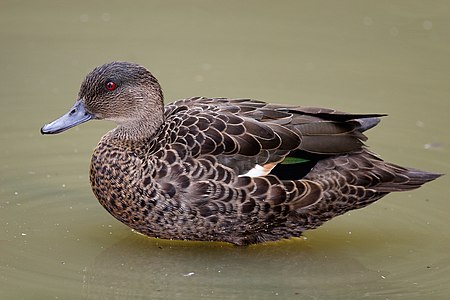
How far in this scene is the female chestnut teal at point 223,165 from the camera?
7.14 m

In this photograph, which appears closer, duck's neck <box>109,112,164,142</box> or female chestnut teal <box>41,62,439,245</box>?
female chestnut teal <box>41,62,439,245</box>

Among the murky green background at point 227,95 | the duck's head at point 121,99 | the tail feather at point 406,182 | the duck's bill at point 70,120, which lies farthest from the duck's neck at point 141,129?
the tail feather at point 406,182

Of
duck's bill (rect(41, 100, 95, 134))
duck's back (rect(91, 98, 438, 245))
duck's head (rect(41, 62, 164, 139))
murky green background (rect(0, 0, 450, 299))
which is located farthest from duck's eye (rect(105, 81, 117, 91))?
murky green background (rect(0, 0, 450, 299))

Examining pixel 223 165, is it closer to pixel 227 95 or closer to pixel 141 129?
pixel 141 129

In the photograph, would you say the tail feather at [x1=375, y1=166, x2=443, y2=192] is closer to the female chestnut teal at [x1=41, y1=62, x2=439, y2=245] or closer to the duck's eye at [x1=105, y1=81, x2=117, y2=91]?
the female chestnut teal at [x1=41, y1=62, x2=439, y2=245]

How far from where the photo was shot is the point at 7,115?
9352 millimetres

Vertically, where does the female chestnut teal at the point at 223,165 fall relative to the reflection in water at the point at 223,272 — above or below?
above

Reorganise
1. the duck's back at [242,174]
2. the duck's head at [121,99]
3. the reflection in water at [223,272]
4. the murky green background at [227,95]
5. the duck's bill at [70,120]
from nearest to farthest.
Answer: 1. the reflection in water at [223,272]
2. the murky green background at [227,95]
3. the duck's back at [242,174]
4. the duck's bill at [70,120]
5. the duck's head at [121,99]

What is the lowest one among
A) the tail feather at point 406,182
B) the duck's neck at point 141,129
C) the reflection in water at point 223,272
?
the reflection in water at point 223,272

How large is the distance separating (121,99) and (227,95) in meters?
2.55

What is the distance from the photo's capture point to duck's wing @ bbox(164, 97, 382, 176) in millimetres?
7168

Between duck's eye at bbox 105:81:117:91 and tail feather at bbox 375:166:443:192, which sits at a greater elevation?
duck's eye at bbox 105:81:117:91

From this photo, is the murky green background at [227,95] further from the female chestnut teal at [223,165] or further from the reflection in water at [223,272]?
the female chestnut teal at [223,165]

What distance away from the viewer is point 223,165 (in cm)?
715
